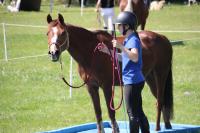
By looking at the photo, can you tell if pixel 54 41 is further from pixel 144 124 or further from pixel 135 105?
pixel 144 124

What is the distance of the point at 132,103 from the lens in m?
7.64

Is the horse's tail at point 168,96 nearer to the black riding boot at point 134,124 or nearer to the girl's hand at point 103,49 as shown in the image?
the girl's hand at point 103,49

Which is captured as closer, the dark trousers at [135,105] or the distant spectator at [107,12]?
the dark trousers at [135,105]

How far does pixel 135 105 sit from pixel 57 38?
1.42m

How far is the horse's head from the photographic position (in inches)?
319

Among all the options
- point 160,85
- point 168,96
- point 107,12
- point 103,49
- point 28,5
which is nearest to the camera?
point 103,49

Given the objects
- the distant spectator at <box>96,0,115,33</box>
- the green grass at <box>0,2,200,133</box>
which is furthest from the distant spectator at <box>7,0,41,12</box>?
the distant spectator at <box>96,0,115,33</box>

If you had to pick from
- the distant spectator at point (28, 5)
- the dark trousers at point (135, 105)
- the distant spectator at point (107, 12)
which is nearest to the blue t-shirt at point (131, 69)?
the dark trousers at point (135, 105)

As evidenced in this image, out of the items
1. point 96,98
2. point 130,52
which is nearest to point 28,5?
point 96,98

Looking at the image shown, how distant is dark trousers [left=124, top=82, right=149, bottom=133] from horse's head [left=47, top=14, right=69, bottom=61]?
43.2 inches

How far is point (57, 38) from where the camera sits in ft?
26.9

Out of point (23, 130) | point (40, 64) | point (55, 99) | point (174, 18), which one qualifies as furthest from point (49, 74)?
point (174, 18)

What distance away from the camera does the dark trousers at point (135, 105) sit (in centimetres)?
761

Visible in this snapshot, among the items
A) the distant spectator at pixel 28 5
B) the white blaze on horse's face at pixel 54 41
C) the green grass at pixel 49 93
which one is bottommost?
the green grass at pixel 49 93
